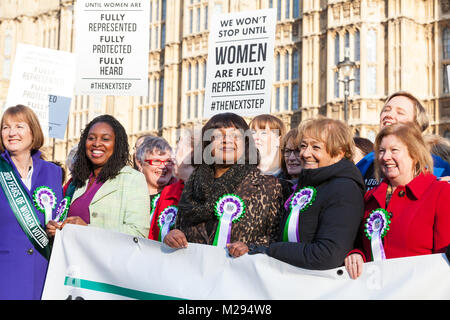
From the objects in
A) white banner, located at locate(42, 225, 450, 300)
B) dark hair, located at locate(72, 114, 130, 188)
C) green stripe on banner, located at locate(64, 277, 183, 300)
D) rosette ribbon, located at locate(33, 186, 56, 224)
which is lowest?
green stripe on banner, located at locate(64, 277, 183, 300)

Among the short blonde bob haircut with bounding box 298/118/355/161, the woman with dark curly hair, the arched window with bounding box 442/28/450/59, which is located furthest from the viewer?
the arched window with bounding box 442/28/450/59

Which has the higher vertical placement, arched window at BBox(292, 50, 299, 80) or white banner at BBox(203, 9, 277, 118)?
arched window at BBox(292, 50, 299, 80)

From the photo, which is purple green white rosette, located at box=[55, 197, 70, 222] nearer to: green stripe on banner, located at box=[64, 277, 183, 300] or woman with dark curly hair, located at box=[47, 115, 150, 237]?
woman with dark curly hair, located at box=[47, 115, 150, 237]

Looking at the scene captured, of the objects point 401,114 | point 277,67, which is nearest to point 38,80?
point 401,114

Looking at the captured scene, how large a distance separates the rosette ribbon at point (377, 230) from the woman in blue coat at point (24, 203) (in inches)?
82.6

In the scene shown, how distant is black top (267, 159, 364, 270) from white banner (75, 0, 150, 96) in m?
3.35

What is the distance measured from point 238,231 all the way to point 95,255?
92 cm

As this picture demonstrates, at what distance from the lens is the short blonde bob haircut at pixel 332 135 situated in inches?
133

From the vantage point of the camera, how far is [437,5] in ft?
54.4

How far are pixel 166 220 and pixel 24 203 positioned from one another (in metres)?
0.99

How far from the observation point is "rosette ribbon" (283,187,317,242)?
10.6 ft

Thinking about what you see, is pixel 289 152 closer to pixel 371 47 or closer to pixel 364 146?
pixel 364 146

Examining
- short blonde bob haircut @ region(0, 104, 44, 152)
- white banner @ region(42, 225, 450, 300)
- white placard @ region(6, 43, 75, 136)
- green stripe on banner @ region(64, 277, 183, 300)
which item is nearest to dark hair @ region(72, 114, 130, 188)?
short blonde bob haircut @ region(0, 104, 44, 152)

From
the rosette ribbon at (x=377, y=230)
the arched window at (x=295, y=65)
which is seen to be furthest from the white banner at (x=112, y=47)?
the arched window at (x=295, y=65)
